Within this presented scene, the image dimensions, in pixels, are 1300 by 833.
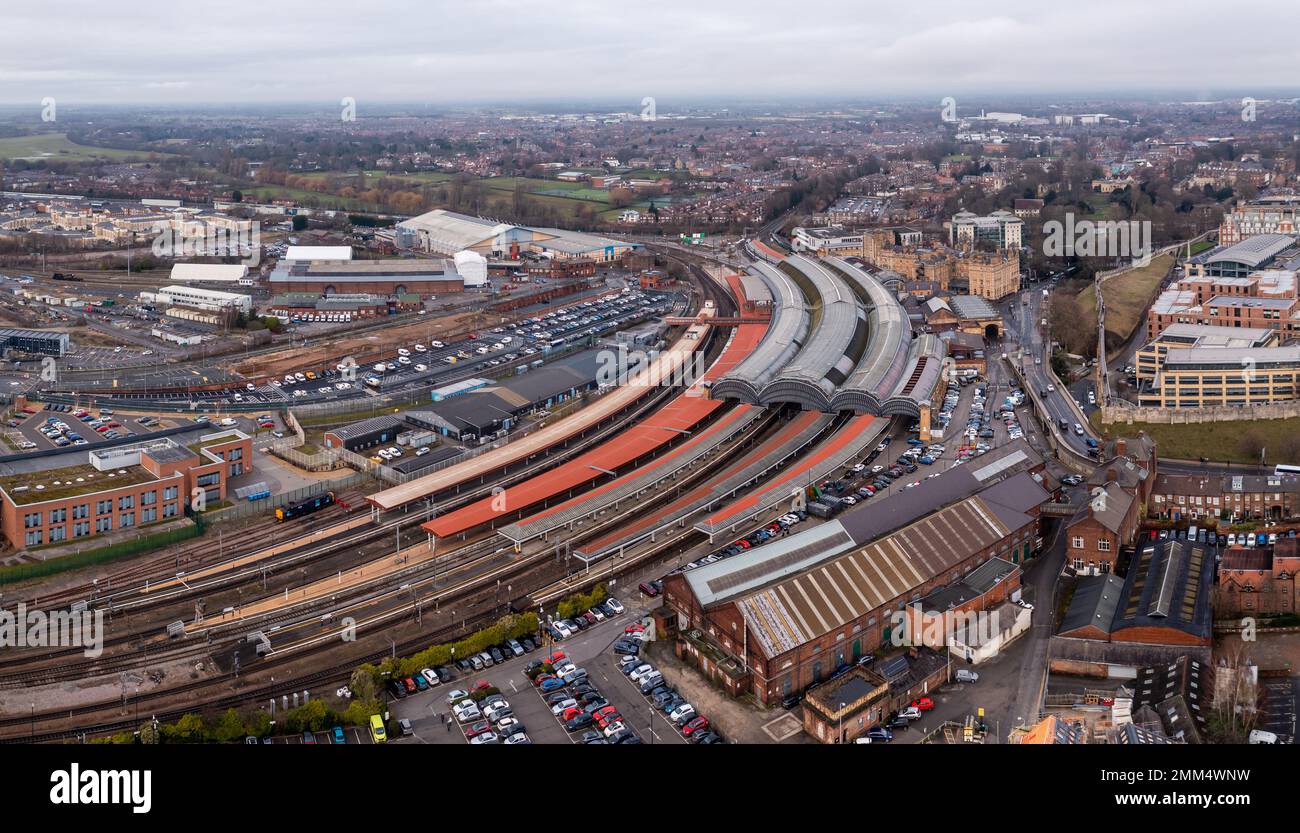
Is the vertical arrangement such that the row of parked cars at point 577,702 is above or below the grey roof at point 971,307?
below

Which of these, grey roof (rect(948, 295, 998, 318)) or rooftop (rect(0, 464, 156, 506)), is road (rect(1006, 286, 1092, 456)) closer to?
grey roof (rect(948, 295, 998, 318))

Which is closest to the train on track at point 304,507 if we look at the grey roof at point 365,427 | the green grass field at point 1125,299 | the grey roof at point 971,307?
the grey roof at point 365,427

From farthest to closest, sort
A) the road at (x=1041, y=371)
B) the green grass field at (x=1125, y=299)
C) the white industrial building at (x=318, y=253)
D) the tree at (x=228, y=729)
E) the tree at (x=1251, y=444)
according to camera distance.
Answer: the white industrial building at (x=318, y=253)
the green grass field at (x=1125, y=299)
the road at (x=1041, y=371)
the tree at (x=1251, y=444)
the tree at (x=228, y=729)

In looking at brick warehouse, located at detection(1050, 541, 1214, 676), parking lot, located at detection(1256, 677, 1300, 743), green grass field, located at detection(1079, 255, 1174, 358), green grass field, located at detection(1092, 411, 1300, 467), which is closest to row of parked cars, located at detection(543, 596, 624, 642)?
brick warehouse, located at detection(1050, 541, 1214, 676)

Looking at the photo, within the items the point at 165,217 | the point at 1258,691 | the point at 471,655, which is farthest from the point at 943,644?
the point at 165,217

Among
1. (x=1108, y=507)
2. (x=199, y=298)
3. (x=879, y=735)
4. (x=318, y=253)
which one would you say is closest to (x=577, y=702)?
(x=879, y=735)

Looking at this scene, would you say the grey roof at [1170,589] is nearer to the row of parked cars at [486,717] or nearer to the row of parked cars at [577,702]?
the row of parked cars at [577,702]

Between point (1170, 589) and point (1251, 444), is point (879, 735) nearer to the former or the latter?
point (1170, 589)
